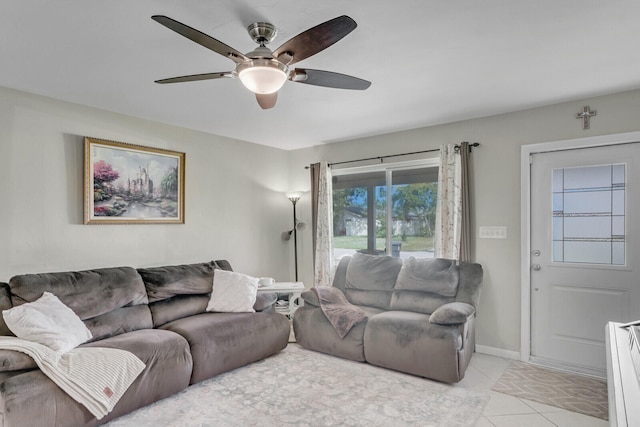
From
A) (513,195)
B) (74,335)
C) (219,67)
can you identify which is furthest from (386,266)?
(74,335)

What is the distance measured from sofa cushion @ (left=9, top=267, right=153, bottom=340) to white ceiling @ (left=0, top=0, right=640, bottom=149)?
1.51 metres

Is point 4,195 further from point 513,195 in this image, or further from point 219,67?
point 513,195

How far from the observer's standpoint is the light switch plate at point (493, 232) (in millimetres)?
3721

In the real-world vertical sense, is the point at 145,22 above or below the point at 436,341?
above

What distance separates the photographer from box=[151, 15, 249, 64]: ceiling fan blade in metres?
1.54

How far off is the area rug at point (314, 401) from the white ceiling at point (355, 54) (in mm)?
2418

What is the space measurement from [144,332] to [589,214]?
3.96 meters

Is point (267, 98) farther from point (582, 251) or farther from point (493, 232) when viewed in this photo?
point (582, 251)

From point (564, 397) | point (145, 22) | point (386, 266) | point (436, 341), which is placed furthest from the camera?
point (386, 266)

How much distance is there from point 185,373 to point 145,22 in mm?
2443

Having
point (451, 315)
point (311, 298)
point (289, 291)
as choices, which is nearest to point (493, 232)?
point (451, 315)

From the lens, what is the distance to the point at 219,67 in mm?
2578

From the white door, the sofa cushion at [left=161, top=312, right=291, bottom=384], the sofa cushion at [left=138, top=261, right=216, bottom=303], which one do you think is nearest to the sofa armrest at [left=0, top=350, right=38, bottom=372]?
the sofa cushion at [left=161, top=312, right=291, bottom=384]

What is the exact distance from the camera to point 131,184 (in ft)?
12.2
